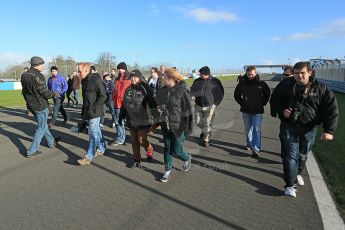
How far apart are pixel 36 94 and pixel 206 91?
144 inches

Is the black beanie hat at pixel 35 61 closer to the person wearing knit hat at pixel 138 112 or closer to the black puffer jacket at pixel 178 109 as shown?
the person wearing knit hat at pixel 138 112

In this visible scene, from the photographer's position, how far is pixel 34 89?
7496 millimetres

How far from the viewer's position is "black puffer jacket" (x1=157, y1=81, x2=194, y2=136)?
587cm

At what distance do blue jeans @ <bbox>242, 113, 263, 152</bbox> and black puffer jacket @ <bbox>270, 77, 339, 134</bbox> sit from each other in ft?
6.93

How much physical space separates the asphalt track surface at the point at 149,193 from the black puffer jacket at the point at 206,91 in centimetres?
112

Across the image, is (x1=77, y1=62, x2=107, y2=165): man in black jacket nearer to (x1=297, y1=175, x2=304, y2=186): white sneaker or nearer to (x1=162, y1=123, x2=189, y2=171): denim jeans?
(x1=162, y1=123, x2=189, y2=171): denim jeans

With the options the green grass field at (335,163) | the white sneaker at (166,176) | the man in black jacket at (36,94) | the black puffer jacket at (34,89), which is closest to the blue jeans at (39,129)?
the man in black jacket at (36,94)

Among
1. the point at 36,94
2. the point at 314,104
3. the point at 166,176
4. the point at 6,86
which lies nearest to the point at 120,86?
the point at 36,94

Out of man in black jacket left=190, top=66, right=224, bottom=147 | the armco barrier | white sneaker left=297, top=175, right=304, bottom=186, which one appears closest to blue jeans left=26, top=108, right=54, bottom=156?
man in black jacket left=190, top=66, right=224, bottom=147

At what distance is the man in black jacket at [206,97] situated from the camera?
27.6 ft

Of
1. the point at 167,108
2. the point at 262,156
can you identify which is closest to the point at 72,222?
the point at 167,108

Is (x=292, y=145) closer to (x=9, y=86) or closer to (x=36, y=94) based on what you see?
(x=36, y=94)

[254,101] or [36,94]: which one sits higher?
[36,94]

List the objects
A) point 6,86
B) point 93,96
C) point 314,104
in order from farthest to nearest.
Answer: point 6,86, point 93,96, point 314,104
